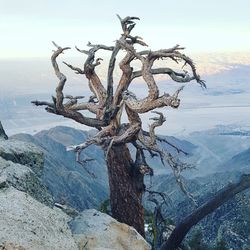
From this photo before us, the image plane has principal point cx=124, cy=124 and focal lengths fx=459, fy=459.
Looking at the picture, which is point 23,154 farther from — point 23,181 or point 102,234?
point 102,234

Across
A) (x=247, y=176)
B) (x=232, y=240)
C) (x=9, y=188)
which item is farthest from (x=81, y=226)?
(x=232, y=240)

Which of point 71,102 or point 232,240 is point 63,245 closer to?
point 71,102

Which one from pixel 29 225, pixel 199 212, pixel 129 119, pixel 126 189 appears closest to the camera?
pixel 29 225

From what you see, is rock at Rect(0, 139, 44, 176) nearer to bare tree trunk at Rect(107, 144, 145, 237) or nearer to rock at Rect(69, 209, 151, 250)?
bare tree trunk at Rect(107, 144, 145, 237)

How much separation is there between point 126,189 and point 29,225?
678cm

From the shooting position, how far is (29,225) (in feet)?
27.8

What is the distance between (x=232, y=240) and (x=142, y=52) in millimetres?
41932

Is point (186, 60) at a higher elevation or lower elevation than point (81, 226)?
higher

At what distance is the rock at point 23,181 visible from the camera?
1094 cm

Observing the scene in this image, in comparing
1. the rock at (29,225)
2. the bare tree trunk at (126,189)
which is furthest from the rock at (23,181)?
→ the bare tree trunk at (126,189)

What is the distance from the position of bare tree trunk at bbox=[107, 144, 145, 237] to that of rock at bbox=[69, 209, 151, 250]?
2.92m

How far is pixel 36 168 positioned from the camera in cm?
1384

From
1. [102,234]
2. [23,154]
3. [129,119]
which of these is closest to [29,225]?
[102,234]

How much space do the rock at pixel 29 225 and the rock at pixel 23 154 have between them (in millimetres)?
3332
